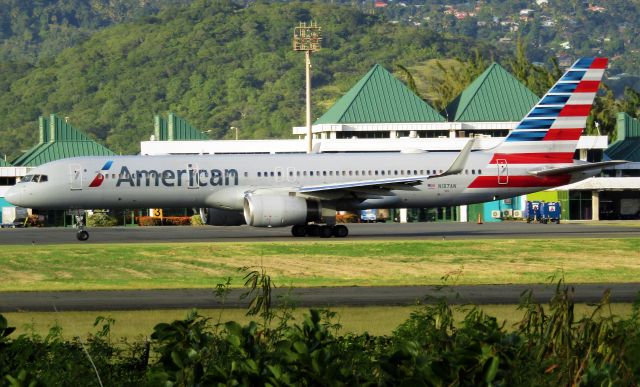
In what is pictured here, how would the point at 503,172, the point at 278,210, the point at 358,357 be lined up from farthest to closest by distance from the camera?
1. the point at 503,172
2. the point at 278,210
3. the point at 358,357

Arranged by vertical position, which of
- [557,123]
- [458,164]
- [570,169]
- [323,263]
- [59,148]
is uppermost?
[59,148]

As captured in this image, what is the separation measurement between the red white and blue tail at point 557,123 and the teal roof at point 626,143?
46.5 meters

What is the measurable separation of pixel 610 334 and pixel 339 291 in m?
16.2

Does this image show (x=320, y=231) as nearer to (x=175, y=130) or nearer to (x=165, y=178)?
(x=165, y=178)

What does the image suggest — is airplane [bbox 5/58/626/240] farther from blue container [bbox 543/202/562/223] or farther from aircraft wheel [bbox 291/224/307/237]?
blue container [bbox 543/202/562/223]

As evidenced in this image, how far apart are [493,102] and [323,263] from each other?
7585cm

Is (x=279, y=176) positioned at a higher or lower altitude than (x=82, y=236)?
higher

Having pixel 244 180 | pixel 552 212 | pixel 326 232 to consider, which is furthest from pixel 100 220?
pixel 326 232

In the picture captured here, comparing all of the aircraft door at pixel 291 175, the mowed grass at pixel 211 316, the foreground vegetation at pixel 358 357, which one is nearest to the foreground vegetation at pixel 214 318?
the mowed grass at pixel 211 316

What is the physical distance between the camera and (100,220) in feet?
274

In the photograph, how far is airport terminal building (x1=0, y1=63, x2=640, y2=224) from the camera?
90188mm

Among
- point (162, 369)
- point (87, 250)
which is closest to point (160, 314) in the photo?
point (162, 369)

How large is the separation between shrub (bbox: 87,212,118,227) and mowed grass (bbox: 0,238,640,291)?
38.0 metres

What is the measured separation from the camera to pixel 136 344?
61.5 ft
